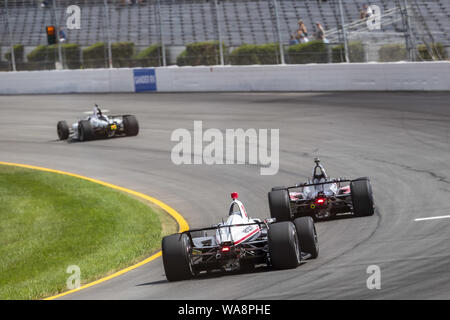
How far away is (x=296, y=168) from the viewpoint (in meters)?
20.6

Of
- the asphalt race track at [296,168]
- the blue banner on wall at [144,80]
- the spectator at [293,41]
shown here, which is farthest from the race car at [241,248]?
the blue banner on wall at [144,80]

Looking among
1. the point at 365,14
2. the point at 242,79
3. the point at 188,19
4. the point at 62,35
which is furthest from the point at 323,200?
the point at 62,35

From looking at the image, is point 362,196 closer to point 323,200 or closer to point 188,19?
point 323,200

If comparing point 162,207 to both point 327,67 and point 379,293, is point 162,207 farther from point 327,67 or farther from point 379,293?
point 327,67

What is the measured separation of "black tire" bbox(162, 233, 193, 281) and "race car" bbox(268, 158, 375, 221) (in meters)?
3.21

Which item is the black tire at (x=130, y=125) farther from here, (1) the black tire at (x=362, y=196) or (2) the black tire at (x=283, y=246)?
(2) the black tire at (x=283, y=246)

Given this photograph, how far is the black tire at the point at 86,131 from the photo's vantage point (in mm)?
26859

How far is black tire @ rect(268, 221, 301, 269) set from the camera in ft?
37.5

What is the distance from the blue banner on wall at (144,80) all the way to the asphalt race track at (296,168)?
136 cm

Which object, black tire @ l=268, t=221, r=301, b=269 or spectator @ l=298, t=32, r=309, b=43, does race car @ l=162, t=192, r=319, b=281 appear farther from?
spectator @ l=298, t=32, r=309, b=43

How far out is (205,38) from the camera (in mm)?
37250

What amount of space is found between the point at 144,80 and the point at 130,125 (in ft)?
38.6

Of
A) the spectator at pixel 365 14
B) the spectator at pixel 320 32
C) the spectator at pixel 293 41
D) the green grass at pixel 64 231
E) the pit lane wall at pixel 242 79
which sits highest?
the spectator at pixel 365 14
